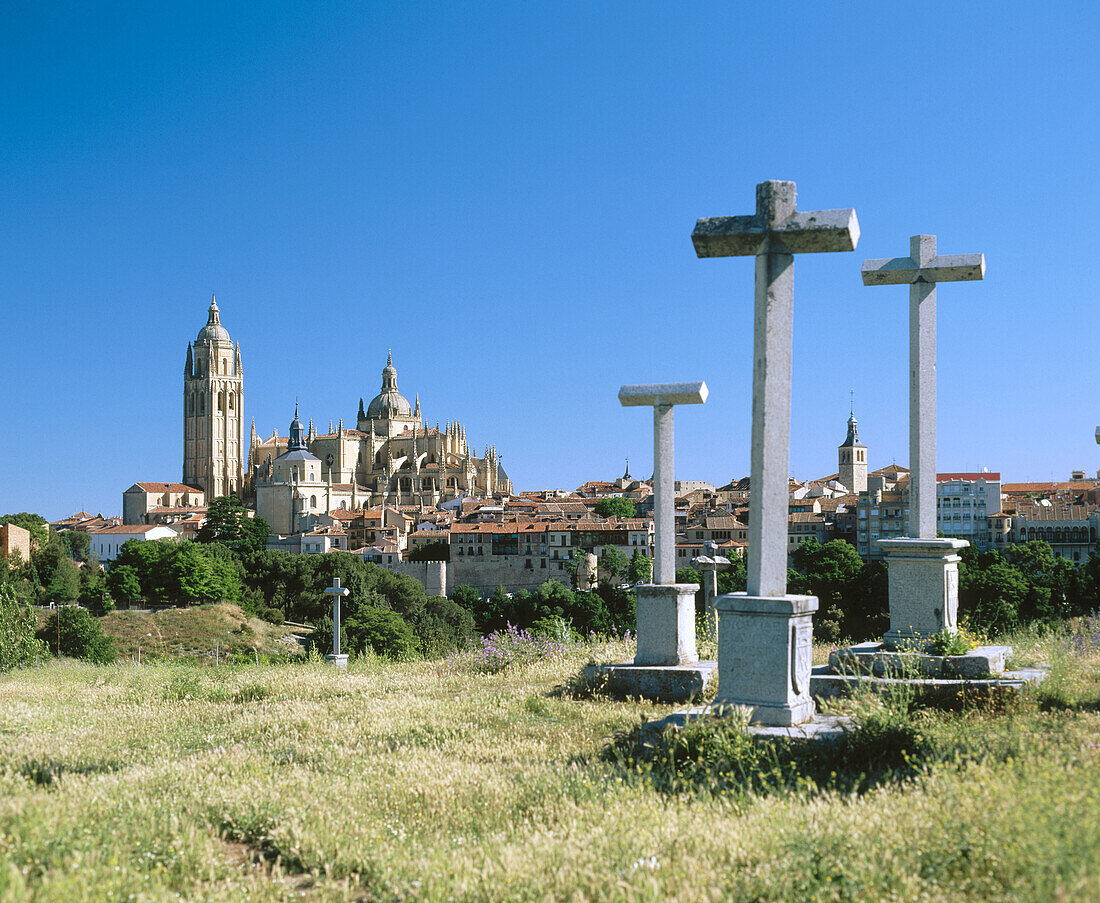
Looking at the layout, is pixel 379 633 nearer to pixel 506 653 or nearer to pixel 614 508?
pixel 506 653

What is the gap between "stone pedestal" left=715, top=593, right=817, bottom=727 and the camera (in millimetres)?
6480

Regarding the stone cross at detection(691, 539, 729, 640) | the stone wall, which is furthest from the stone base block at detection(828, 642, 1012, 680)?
the stone wall

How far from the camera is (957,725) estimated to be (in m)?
6.37

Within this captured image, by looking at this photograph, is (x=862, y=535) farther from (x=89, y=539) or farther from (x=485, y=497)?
(x=89, y=539)

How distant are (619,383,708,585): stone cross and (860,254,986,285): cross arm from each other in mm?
2068

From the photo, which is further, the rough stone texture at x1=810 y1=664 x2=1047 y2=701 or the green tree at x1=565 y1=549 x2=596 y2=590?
the green tree at x1=565 y1=549 x2=596 y2=590

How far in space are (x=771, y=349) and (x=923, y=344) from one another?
3213 mm

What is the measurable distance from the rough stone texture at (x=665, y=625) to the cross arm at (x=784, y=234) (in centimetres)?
411

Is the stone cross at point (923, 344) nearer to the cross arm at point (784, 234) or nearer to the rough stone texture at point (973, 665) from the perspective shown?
the rough stone texture at point (973, 665)

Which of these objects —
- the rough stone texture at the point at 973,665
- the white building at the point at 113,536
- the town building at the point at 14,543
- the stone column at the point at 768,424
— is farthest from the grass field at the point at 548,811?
the white building at the point at 113,536

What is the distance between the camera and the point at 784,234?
6.91 meters

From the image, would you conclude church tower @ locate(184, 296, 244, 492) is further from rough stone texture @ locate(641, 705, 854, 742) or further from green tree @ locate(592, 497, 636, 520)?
rough stone texture @ locate(641, 705, 854, 742)

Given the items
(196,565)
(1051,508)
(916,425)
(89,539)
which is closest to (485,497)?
(89,539)

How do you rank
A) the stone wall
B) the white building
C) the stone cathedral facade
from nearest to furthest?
the stone wall
the white building
the stone cathedral facade
